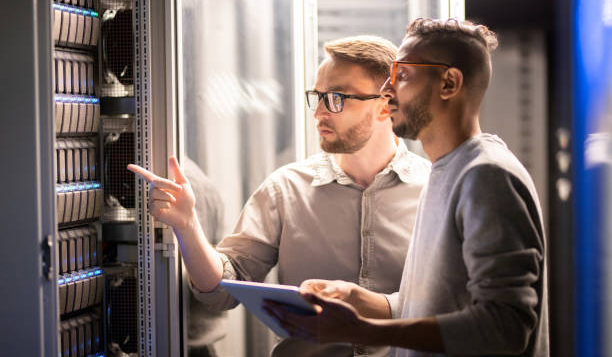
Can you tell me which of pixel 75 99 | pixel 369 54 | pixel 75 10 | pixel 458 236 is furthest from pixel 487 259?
pixel 75 10

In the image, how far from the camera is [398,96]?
2.09m

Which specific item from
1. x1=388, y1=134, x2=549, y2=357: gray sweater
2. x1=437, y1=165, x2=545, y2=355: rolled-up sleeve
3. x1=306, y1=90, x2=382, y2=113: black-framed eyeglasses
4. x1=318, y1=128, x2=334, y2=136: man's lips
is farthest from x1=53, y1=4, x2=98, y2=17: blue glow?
x1=437, y1=165, x2=545, y2=355: rolled-up sleeve

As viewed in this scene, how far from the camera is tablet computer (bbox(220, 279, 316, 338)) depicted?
5.99ft

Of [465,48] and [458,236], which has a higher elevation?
[465,48]

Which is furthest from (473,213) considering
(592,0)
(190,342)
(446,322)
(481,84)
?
(190,342)

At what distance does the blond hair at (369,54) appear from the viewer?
2537 mm

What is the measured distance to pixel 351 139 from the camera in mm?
2588

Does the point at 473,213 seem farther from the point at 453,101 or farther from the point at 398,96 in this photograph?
the point at 398,96

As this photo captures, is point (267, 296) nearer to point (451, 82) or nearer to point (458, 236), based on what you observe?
point (458, 236)

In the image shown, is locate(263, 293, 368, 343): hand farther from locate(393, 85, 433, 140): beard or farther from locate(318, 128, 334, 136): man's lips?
locate(318, 128, 334, 136): man's lips

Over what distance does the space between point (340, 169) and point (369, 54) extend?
1.59 ft

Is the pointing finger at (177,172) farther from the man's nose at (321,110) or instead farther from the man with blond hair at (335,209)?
the man's nose at (321,110)

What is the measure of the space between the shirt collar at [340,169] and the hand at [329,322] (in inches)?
33.9

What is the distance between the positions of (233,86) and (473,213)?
5.15ft
